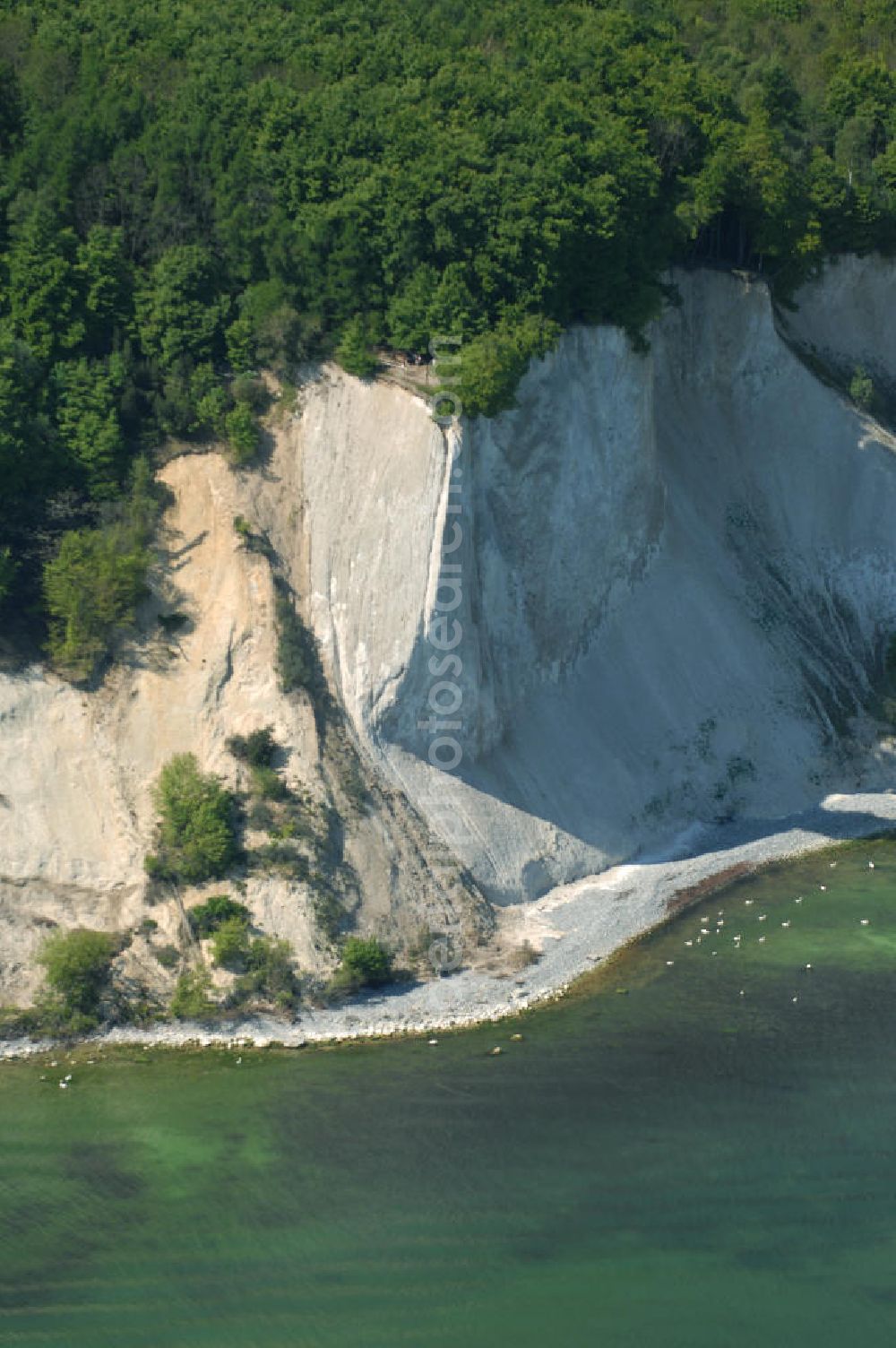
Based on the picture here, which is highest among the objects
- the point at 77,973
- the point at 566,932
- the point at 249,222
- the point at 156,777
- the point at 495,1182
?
the point at 249,222

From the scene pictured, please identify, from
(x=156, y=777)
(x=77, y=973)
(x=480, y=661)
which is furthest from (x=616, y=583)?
(x=77, y=973)

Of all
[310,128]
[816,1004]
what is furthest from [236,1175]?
[310,128]

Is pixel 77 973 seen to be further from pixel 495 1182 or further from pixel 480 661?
pixel 480 661

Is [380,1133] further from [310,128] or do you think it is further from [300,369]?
[310,128]

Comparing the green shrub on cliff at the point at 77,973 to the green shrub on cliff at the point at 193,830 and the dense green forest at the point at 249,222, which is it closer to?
the green shrub on cliff at the point at 193,830

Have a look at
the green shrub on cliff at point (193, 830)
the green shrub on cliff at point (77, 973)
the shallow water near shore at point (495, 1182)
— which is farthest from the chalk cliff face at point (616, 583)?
the green shrub on cliff at point (77, 973)

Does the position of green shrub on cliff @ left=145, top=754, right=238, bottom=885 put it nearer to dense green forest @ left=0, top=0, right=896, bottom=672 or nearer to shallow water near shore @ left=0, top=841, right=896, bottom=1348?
dense green forest @ left=0, top=0, right=896, bottom=672
